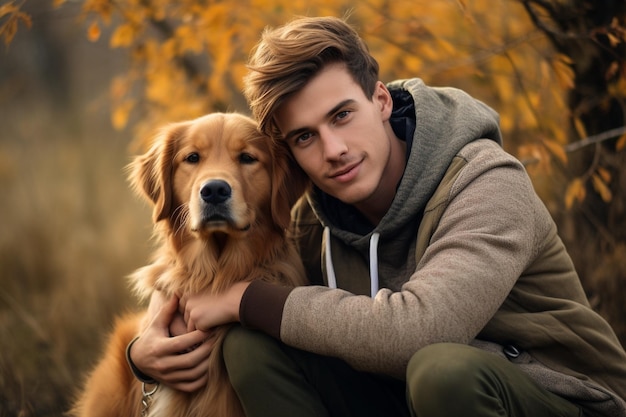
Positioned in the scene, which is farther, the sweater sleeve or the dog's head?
the dog's head

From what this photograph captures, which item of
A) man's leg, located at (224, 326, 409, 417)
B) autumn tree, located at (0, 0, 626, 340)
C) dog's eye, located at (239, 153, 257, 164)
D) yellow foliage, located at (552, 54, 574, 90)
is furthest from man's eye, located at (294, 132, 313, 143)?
yellow foliage, located at (552, 54, 574, 90)

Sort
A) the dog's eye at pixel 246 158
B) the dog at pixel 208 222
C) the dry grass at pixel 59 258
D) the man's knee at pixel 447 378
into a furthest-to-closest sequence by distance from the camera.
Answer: the dry grass at pixel 59 258 → the dog's eye at pixel 246 158 → the dog at pixel 208 222 → the man's knee at pixel 447 378

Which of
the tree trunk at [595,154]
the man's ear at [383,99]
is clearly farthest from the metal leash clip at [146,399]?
the tree trunk at [595,154]

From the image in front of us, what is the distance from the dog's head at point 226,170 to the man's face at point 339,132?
0.82 ft

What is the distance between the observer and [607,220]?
12.4 ft

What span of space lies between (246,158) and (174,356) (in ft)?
2.57

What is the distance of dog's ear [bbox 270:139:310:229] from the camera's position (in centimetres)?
264

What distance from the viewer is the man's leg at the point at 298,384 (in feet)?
7.14

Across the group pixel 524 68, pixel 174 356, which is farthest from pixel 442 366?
pixel 524 68

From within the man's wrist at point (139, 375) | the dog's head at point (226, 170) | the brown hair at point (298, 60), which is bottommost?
the man's wrist at point (139, 375)

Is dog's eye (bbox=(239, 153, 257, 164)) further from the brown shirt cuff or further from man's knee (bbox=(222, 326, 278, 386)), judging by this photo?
man's knee (bbox=(222, 326, 278, 386))

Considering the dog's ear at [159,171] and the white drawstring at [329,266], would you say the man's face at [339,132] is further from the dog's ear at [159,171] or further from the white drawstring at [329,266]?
the dog's ear at [159,171]

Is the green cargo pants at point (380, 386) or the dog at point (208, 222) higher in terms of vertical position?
the dog at point (208, 222)

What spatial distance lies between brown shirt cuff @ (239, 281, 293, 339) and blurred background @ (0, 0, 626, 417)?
1.37m
